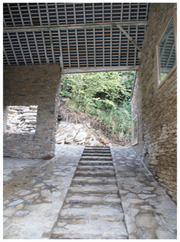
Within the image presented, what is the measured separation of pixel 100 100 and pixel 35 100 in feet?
20.5

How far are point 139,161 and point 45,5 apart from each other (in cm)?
563

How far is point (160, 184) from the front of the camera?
349 cm

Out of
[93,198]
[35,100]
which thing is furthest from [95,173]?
[35,100]

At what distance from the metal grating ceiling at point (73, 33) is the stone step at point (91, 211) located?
15.8 feet

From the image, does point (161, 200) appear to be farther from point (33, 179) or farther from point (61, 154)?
point (61, 154)

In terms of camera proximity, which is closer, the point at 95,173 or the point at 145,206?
the point at 145,206

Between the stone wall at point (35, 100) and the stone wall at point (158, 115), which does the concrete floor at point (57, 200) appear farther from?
the stone wall at point (35, 100)

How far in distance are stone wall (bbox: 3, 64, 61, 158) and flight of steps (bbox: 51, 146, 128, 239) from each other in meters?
1.79

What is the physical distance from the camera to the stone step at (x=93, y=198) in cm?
300

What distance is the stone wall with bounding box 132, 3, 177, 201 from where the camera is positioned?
299 cm

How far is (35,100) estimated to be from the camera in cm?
589

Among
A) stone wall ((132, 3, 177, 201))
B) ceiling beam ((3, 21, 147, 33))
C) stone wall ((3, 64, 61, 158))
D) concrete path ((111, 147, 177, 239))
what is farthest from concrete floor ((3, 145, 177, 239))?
ceiling beam ((3, 21, 147, 33))

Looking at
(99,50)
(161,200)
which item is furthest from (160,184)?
(99,50)

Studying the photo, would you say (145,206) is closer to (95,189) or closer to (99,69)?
(95,189)
